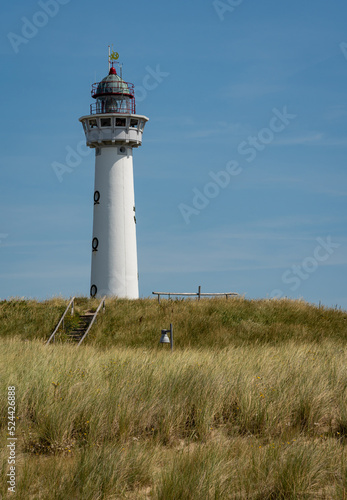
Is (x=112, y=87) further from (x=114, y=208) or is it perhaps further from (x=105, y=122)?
(x=114, y=208)

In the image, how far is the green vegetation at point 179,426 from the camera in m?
6.91

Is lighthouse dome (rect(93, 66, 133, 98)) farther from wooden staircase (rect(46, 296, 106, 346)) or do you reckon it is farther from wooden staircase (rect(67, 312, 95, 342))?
wooden staircase (rect(67, 312, 95, 342))

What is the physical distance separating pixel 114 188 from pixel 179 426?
1008 inches

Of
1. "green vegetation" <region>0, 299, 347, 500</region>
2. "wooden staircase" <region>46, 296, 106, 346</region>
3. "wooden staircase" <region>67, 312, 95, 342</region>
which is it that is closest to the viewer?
"green vegetation" <region>0, 299, 347, 500</region>

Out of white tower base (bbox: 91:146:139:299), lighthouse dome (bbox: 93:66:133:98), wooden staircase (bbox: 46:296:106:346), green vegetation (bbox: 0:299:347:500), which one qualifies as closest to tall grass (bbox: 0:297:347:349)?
wooden staircase (bbox: 46:296:106:346)

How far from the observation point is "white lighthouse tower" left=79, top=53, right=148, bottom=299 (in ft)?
110

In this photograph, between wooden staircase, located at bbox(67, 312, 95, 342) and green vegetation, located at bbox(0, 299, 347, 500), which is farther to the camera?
wooden staircase, located at bbox(67, 312, 95, 342)

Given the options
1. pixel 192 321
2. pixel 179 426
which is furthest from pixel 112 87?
pixel 179 426

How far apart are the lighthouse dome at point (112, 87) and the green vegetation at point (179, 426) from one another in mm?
22966

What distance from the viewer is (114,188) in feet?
111

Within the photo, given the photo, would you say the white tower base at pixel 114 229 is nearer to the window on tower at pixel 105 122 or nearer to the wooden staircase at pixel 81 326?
the window on tower at pixel 105 122

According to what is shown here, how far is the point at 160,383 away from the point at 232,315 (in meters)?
17.5

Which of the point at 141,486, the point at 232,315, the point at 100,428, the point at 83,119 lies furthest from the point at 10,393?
the point at 83,119

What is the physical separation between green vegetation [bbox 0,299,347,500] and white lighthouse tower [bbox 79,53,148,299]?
18138 mm
